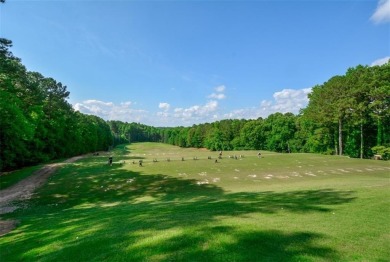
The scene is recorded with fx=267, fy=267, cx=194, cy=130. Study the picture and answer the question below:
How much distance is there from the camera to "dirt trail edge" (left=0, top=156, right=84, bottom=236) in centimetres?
1768

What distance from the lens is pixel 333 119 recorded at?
193 ft

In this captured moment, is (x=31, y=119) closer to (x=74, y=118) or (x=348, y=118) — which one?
(x=74, y=118)

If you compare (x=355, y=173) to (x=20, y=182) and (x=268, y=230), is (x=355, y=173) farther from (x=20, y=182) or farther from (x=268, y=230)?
(x=20, y=182)

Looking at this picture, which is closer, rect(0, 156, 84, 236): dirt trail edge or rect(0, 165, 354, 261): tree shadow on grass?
rect(0, 165, 354, 261): tree shadow on grass

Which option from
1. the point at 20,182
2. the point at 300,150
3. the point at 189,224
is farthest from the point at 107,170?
the point at 300,150

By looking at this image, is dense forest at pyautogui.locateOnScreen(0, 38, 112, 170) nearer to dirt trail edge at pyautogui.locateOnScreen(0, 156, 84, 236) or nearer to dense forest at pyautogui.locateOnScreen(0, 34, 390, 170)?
dense forest at pyautogui.locateOnScreen(0, 34, 390, 170)

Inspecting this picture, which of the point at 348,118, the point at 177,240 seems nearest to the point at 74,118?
the point at 348,118

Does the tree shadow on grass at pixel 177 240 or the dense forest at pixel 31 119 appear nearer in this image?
the tree shadow on grass at pixel 177 240

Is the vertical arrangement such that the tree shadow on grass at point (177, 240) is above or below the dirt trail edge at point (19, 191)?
above

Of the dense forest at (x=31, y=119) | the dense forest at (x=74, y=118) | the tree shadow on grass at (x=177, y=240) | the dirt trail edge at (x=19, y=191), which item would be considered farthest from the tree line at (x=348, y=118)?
the dense forest at (x=31, y=119)

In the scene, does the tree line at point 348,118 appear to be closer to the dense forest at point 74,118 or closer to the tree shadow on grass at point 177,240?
the dense forest at point 74,118

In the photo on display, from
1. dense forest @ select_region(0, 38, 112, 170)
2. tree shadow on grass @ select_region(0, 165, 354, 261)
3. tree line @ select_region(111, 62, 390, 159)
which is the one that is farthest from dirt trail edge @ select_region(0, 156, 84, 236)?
tree line @ select_region(111, 62, 390, 159)

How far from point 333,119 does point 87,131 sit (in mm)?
75464

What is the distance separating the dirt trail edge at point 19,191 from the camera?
17.7 metres
